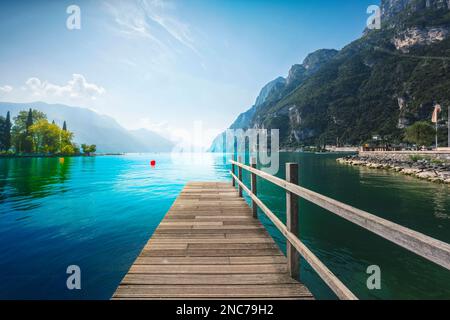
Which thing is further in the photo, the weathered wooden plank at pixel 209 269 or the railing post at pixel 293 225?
the weathered wooden plank at pixel 209 269

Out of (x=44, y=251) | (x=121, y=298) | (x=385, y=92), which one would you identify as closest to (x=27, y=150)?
(x=44, y=251)

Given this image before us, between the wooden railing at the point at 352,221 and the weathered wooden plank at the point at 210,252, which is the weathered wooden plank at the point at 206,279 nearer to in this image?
the wooden railing at the point at 352,221

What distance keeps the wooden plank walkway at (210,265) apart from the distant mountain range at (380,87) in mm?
132081

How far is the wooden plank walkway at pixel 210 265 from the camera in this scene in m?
2.55

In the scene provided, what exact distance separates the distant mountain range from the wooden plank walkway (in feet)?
433

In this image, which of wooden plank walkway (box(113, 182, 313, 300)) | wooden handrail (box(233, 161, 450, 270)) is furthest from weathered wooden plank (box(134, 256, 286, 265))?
wooden handrail (box(233, 161, 450, 270))

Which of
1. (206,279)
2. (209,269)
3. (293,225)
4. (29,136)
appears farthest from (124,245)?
(29,136)

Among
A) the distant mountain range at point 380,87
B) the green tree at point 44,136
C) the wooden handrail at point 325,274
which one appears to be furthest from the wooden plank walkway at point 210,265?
the distant mountain range at point 380,87

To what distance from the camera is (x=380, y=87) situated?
141 m

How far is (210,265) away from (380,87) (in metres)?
181

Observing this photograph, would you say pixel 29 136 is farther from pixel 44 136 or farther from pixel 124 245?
pixel 124 245

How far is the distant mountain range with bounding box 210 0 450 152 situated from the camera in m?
114

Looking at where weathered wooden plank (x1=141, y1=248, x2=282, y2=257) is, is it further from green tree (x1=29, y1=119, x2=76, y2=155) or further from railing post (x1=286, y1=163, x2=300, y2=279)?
green tree (x1=29, y1=119, x2=76, y2=155)
